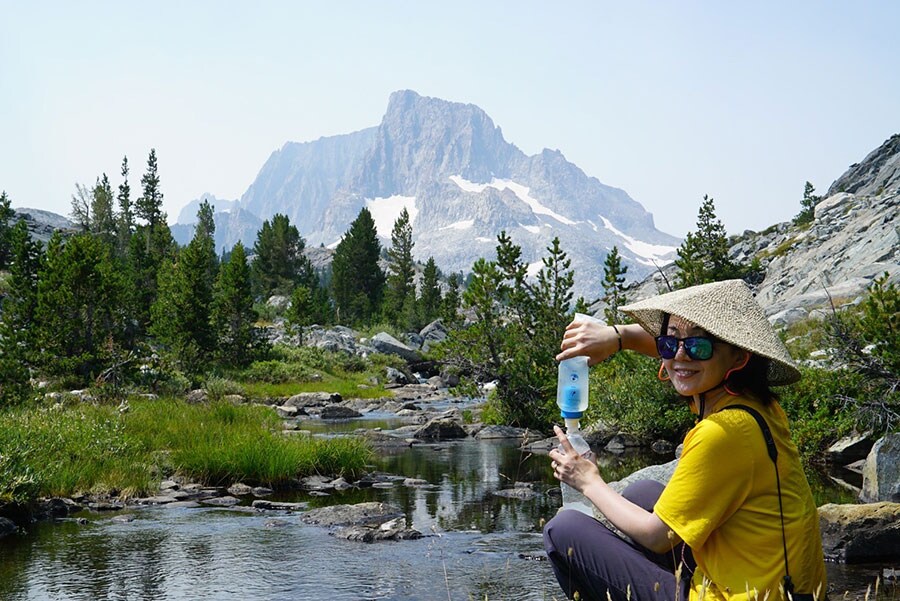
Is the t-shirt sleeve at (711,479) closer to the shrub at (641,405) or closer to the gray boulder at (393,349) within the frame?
the shrub at (641,405)

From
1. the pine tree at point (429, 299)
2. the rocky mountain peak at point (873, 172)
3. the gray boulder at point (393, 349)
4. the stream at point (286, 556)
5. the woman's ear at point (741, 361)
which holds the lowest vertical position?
the stream at point (286, 556)

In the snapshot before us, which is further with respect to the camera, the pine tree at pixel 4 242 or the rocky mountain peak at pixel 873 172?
the rocky mountain peak at pixel 873 172

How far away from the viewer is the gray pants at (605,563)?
349 cm

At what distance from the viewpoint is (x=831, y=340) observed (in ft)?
41.1

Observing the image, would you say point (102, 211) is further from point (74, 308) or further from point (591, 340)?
point (591, 340)

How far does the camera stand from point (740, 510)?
3.12 metres

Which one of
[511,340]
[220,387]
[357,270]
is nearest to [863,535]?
[511,340]

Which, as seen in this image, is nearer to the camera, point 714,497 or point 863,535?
point 714,497

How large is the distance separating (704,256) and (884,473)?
60.3 feet

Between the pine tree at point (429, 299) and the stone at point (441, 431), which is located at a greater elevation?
the pine tree at point (429, 299)

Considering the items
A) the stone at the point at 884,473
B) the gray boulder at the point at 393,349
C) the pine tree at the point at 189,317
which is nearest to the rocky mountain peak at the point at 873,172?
the gray boulder at the point at 393,349

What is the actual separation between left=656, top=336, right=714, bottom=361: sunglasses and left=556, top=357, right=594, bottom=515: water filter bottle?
0.41 metres

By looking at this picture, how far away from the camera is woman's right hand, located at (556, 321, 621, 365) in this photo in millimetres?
3955

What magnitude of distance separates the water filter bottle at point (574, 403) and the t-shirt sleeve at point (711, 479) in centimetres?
47
